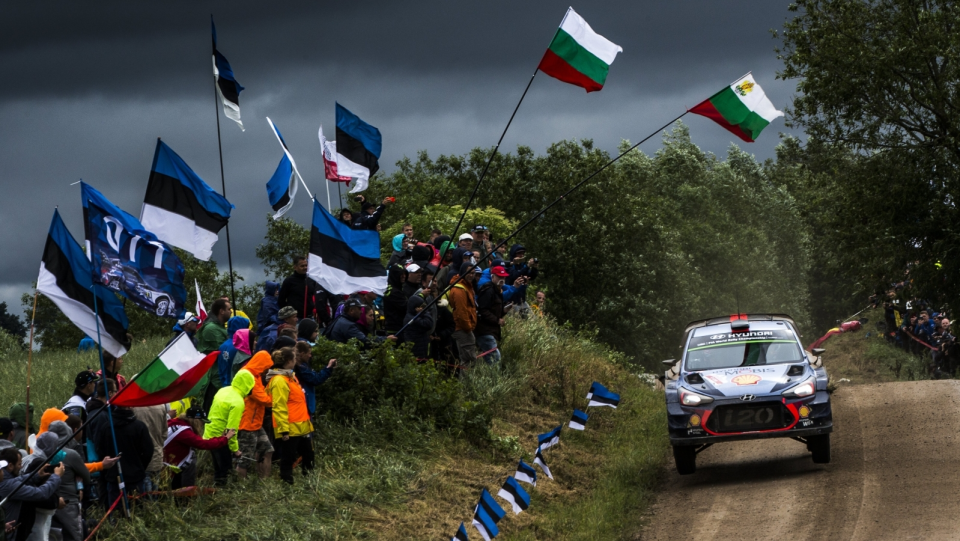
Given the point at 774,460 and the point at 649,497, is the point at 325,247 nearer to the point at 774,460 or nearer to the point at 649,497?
the point at 649,497

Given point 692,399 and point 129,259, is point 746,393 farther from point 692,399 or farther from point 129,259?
point 129,259

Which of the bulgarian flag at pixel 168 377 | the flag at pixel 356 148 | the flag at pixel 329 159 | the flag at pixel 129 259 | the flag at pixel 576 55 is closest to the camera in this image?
the bulgarian flag at pixel 168 377

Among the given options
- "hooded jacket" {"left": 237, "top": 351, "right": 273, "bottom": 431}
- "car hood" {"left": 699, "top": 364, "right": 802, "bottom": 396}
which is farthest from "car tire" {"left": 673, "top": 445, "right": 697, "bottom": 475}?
"hooded jacket" {"left": 237, "top": 351, "right": 273, "bottom": 431}

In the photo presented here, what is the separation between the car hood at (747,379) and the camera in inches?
506

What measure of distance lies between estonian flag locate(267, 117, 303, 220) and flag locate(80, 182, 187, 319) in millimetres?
5310

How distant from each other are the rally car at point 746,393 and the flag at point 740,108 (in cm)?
304

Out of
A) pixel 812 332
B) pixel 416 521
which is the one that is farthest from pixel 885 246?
pixel 812 332

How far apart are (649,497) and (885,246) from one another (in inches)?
566

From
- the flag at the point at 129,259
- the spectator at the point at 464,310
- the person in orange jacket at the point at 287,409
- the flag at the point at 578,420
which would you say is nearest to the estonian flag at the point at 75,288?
the flag at the point at 129,259

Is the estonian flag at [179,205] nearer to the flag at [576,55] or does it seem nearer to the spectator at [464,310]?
the spectator at [464,310]

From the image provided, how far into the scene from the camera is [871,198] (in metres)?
24.5

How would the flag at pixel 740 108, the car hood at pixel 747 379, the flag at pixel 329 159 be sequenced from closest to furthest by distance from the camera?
the car hood at pixel 747 379
the flag at pixel 740 108
the flag at pixel 329 159

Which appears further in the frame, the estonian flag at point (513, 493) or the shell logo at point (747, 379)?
the shell logo at point (747, 379)

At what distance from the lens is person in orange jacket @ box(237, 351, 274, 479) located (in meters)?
11.4
